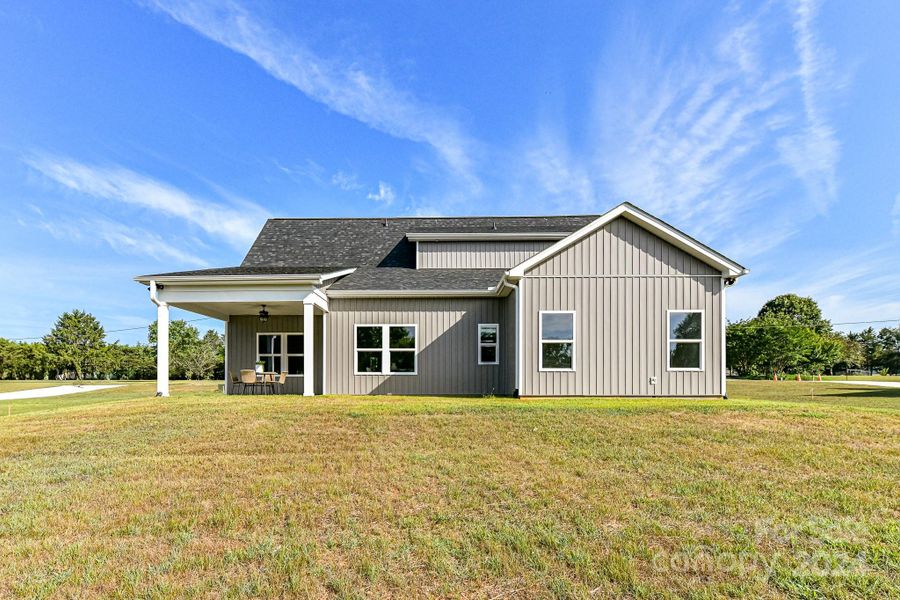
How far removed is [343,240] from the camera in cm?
1802

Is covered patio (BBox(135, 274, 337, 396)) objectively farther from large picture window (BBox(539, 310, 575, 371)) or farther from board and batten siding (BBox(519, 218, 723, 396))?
large picture window (BBox(539, 310, 575, 371))

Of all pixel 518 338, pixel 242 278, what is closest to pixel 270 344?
pixel 242 278

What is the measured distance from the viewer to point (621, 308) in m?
11.6

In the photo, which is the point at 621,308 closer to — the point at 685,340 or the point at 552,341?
the point at 685,340

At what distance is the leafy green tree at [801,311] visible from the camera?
50938mm

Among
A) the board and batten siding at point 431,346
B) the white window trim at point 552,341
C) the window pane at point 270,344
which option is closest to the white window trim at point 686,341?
the white window trim at point 552,341

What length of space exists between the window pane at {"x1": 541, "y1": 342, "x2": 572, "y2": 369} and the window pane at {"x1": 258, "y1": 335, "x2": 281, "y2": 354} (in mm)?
9146

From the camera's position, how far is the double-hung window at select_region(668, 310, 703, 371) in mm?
11609

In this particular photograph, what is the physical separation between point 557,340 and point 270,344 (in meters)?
9.76

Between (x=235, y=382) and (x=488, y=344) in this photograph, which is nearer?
(x=488, y=344)

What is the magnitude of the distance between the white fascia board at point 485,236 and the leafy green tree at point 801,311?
46963mm

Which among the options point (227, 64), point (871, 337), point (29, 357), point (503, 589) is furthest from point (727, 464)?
point (871, 337)

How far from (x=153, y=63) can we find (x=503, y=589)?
1646cm

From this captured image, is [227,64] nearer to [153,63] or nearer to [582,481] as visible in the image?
[153,63]
